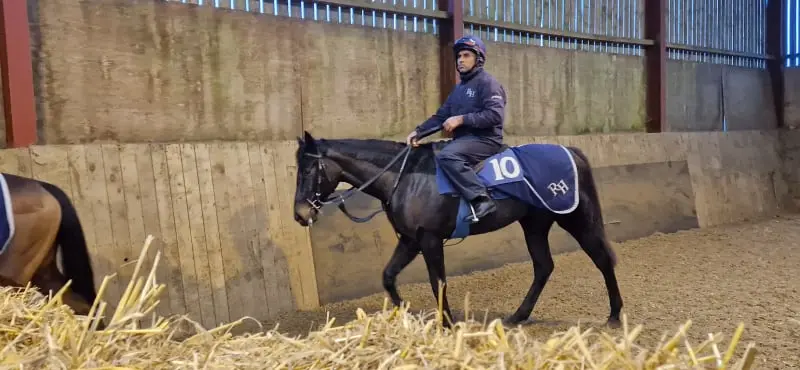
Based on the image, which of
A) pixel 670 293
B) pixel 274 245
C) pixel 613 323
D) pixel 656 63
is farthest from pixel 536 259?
pixel 656 63

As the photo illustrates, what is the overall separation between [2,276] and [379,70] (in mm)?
4202

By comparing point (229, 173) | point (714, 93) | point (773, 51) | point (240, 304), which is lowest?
point (240, 304)

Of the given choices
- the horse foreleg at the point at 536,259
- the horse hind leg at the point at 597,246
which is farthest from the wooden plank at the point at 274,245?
the horse hind leg at the point at 597,246

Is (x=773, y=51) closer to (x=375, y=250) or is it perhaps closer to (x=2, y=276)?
A: (x=375, y=250)

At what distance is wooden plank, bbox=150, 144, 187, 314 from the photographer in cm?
468

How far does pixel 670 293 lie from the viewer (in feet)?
18.1

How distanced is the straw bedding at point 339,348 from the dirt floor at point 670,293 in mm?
2549

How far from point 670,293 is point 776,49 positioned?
8111 millimetres

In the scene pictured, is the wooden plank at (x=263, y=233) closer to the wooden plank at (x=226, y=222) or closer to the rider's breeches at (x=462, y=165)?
the wooden plank at (x=226, y=222)

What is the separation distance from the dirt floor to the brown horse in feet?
5.22

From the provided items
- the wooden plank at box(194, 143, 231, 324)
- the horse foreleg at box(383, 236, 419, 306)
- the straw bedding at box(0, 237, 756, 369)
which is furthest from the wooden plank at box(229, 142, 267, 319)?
the straw bedding at box(0, 237, 756, 369)

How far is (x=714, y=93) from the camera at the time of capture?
34.5ft

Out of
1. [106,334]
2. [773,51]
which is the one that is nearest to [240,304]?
[106,334]

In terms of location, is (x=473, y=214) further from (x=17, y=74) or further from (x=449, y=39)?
(x=449, y=39)
